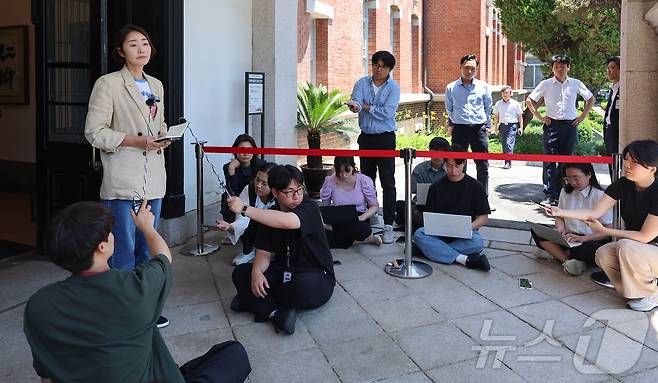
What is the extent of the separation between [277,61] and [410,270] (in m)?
3.70

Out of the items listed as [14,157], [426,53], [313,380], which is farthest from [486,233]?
[426,53]

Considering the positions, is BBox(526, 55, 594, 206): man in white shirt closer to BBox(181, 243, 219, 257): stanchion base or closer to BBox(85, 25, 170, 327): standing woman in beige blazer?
BBox(181, 243, 219, 257): stanchion base

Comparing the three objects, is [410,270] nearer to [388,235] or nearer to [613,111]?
[388,235]

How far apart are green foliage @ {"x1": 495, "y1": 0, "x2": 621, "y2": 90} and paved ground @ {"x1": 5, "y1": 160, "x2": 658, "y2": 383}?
10.7 meters

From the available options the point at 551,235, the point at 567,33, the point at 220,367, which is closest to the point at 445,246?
the point at 551,235

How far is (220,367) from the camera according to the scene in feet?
9.26

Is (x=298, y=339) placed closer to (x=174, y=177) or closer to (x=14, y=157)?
(x=174, y=177)

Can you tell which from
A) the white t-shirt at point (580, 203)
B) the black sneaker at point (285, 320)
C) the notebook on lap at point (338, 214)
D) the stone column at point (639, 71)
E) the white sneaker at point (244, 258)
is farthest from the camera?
the notebook on lap at point (338, 214)

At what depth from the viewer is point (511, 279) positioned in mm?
5191

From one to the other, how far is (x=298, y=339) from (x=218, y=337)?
20.5 inches

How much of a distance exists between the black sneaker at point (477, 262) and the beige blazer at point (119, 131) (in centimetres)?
282

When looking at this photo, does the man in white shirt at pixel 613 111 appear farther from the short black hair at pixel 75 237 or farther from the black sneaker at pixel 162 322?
the short black hair at pixel 75 237

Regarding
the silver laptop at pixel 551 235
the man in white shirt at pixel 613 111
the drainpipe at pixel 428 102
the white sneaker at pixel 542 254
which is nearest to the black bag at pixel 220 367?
the silver laptop at pixel 551 235
